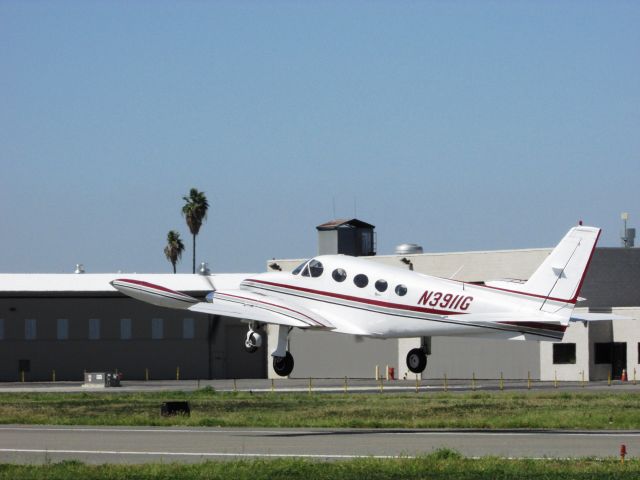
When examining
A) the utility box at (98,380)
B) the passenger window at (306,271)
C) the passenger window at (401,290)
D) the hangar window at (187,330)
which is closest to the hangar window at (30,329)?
the utility box at (98,380)

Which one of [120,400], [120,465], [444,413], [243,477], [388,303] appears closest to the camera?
[243,477]

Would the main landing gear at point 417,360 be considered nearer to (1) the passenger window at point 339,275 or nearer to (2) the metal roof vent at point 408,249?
(1) the passenger window at point 339,275

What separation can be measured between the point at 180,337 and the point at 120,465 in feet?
247

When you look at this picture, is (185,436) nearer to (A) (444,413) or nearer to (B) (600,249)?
(A) (444,413)

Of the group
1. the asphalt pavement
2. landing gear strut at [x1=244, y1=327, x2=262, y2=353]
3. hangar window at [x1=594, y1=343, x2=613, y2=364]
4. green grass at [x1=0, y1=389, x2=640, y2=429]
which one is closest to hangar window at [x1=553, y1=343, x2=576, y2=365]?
hangar window at [x1=594, y1=343, x2=613, y2=364]

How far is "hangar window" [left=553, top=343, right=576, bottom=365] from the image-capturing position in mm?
95938

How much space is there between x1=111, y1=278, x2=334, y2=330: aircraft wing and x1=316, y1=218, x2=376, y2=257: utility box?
64999 mm

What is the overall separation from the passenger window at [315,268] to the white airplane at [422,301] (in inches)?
1.4

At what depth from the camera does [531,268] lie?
96688 mm

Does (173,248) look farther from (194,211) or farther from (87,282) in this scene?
(87,282)

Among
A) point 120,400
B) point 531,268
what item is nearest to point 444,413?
point 120,400

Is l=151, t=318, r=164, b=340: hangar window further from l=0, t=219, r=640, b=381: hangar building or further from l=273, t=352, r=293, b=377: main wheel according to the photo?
l=273, t=352, r=293, b=377: main wheel

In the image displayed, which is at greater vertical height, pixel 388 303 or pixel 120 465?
pixel 388 303

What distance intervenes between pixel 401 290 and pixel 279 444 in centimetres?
683
